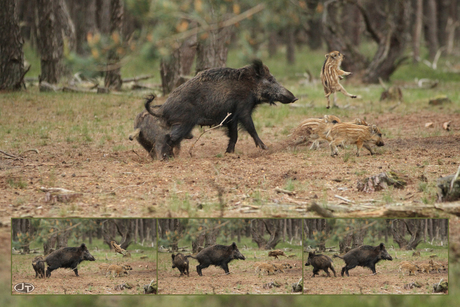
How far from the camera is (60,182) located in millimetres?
7539

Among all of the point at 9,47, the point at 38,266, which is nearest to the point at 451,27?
the point at 9,47

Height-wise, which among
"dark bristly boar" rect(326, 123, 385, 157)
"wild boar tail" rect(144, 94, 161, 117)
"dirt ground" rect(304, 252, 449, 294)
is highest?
"wild boar tail" rect(144, 94, 161, 117)

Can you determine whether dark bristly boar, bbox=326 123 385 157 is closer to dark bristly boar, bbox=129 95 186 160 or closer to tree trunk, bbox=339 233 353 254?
dark bristly boar, bbox=129 95 186 160

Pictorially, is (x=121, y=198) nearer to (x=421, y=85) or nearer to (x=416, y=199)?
(x=416, y=199)

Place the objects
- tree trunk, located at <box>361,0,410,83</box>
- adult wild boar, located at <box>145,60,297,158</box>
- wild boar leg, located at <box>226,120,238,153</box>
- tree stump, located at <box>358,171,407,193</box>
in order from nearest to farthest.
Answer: tree stump, located at <box>358,171,407,193</box> < adult wild boar, located at <box>145,60,297,158</box> < wild boar leg, located at <box>226,120,238,153</box> < tree trunk, located at <box>361,0,410,83</box>

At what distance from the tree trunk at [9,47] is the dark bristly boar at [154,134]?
6.65 m

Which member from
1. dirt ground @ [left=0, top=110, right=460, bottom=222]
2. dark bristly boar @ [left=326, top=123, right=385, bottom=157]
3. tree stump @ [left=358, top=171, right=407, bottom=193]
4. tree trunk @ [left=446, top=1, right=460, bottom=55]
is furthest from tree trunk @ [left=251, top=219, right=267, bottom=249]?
tree trunk @ [left=446, top=1, right=460, bottom=55]

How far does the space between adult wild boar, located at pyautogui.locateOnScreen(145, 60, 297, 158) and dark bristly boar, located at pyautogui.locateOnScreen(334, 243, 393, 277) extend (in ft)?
15.6

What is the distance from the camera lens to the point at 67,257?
4.86 m

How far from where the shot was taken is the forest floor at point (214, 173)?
631cm

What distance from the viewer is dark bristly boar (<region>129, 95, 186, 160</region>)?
912 centimetres

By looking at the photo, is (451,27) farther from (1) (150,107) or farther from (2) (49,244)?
(2) (49,244)

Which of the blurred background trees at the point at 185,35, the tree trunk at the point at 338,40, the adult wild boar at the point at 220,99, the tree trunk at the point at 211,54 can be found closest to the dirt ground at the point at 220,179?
the adult wild boar at the point at 220,99

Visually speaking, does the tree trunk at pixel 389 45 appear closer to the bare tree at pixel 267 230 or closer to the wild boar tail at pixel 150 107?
the wild boar tail at pixel 150 107
